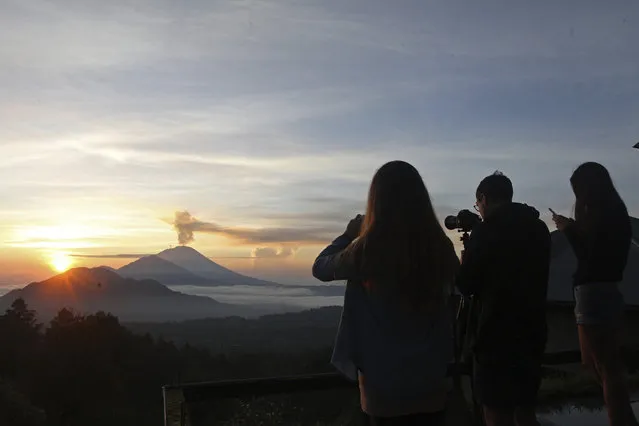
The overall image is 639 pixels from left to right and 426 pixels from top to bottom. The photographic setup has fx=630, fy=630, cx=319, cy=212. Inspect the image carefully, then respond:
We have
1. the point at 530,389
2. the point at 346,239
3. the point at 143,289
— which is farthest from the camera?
the point at 143,289

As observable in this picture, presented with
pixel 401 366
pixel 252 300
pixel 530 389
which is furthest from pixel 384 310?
pixel 252 300

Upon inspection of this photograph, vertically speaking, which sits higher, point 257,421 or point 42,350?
point 257,421

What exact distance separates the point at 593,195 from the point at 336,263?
1.81 metres

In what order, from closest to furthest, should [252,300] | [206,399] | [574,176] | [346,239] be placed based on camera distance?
[346,239]
[206,399]
[574,176]
[252,300]

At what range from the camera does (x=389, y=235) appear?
7.47 ft

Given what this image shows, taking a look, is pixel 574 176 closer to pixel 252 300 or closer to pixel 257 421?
pixel 257 421

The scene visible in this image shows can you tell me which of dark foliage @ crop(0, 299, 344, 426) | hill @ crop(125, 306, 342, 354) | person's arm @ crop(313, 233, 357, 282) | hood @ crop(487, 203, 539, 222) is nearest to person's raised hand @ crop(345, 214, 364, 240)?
person's arm @ crop(313, 233, 357, 282)

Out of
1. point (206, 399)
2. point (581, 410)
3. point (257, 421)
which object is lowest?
point (581, 410)

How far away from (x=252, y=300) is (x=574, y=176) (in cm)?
10746

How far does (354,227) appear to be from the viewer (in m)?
2.49

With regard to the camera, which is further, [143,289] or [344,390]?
[143,289]

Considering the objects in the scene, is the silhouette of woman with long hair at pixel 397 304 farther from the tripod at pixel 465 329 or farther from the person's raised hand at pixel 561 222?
the person's raised hand at pixel 561 222

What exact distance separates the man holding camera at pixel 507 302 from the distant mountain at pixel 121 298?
70.3 meters

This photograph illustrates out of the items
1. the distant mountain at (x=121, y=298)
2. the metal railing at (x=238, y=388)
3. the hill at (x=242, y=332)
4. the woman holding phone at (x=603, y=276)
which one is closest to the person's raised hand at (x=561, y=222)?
the woman holding phone at (x=603, y=276)
